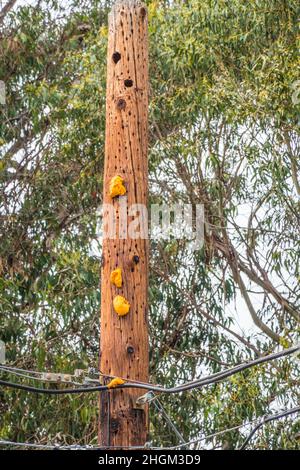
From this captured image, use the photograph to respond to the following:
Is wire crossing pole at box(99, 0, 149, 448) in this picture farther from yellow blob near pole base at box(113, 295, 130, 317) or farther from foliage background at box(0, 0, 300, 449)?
foliage background at box(0, 0, 300, 449)

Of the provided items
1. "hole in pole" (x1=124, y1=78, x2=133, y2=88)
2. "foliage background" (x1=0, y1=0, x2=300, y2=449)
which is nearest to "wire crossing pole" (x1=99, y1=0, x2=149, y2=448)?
"hole in pole" (x1=124, y1=78, x2=133, y2=88)

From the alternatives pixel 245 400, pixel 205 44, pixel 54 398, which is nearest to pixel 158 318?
pixel 54 398

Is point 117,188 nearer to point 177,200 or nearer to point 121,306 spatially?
point 121,306

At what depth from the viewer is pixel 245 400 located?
9.13 metres

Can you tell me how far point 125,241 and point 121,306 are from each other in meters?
0.34

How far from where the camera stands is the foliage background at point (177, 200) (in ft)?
34.0

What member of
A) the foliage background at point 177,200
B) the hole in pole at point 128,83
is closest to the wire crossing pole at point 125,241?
the hole in pole at point 128,83

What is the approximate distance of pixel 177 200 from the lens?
36.0 ft

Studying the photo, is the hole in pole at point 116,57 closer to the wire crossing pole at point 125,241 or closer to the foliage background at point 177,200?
the wire crossing pole at point 125,241

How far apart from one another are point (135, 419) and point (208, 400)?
12.9ft

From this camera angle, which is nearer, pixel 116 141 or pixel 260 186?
pixel 116 141

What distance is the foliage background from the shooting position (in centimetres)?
1035

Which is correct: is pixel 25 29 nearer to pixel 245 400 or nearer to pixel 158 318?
pixel 158 318

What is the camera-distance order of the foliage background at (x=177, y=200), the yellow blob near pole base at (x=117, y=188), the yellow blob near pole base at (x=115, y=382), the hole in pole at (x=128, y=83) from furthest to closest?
the foliage background at (x=177, y=200) → the hole in pole at (x=128, y=83) → the yellow blob near pole base at (x=117, y=188) → the yellow blob near pole base at (x=115, y=382)
